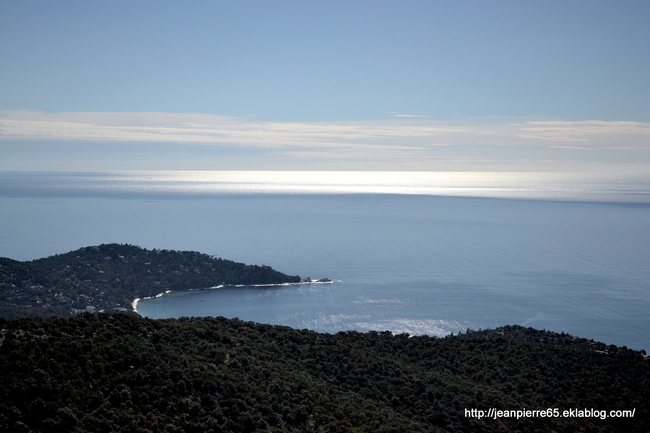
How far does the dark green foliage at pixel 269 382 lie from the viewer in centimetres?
1945

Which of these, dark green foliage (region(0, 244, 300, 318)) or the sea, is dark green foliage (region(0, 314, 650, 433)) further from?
dark green foliage (region(0, 244, 300, 318))

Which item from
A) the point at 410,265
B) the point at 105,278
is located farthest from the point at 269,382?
the point at 410,265

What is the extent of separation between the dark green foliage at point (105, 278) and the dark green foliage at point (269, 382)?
40.1m

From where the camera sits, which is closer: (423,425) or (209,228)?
(423,425)

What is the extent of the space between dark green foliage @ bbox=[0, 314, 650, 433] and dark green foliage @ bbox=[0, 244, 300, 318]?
131ft

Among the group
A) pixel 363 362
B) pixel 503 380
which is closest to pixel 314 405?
pixel 363 362

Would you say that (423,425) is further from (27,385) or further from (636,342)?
(636,342)

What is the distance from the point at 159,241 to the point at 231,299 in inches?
2456

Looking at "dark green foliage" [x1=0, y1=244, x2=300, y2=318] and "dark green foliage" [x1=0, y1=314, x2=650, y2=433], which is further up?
"dark green foliage" [x1=0, y1=314, x2=650, y2=433]

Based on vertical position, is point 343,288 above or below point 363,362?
below

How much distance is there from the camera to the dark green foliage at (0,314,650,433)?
1945 cm

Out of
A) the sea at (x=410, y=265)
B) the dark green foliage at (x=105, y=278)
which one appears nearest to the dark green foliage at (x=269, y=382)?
the sea at (x=410, y=265)

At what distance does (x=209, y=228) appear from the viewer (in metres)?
169

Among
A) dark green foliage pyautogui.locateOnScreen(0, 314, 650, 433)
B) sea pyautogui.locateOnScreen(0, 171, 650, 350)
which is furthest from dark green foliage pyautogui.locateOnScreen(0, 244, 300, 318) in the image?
dark green foliage pyautogui.locateOnScreen(0, 314, 650, 433)
